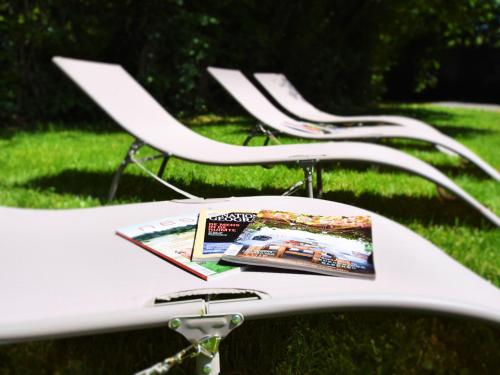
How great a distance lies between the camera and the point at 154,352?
5.82 feet

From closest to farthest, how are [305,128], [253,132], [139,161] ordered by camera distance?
1. [139,161]
2. [253,132]
3. [305,128]

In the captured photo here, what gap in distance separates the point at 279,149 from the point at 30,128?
4.85 metres

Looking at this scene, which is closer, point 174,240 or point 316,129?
point 174,240

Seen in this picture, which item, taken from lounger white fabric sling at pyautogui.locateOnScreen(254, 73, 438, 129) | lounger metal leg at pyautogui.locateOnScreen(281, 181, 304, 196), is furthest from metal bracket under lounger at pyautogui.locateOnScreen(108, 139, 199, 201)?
lounger white fabric sling at pyautogui.locateOnScreen(254, 73, 438, 129)

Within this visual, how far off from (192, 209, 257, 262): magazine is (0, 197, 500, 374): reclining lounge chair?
0.12m

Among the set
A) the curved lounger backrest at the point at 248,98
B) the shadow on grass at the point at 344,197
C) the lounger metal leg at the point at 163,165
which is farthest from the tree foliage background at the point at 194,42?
the lounger metal leg at the point at 163,165

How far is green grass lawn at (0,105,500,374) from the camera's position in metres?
1.72

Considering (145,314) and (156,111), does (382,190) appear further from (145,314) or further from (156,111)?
(145,314)

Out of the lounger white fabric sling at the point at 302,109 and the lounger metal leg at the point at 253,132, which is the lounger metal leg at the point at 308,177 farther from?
the lounger white fabric sling at the point at 302,109

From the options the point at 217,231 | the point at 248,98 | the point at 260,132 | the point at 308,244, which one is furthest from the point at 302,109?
the point at 308,244

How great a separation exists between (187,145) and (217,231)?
1.55 metres

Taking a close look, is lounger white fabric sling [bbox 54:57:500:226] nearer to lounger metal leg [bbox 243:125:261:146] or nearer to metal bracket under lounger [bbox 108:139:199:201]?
metal bracket under lounger [bbox 108:139:199:201]

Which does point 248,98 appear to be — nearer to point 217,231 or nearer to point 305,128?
point 305,128

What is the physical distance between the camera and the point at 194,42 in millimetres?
7621
